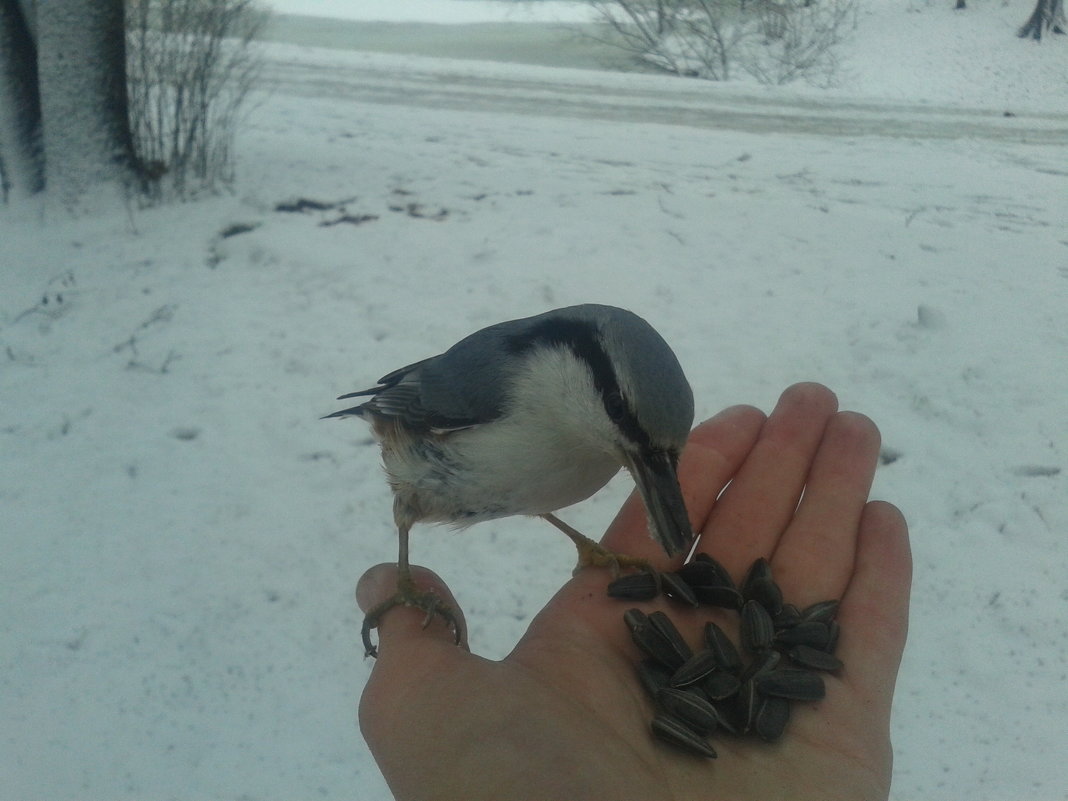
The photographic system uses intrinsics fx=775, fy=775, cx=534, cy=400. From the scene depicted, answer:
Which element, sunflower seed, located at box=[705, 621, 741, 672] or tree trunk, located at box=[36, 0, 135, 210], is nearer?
sunflower seed, located at box=[705, 621, 741, 672]

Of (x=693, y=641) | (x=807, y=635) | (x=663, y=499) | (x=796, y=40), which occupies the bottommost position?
(x=693, y=641)

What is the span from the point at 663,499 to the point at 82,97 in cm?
373

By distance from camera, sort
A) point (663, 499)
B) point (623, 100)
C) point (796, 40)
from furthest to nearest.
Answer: point (623, 100)
point (796, 40)
point (663, 499)

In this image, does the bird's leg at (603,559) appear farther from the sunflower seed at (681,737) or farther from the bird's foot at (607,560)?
the sunflower seed at (681,737)

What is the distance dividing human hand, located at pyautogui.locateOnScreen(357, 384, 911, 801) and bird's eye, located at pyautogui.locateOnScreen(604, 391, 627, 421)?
0.53 m

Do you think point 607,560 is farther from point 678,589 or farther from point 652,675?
point 652,675

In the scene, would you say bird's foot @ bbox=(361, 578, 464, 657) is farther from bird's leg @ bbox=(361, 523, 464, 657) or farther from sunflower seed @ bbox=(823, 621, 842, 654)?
sunflower seed @ bbox=(823, 621, 842, 654)

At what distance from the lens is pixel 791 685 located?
1.58 metres

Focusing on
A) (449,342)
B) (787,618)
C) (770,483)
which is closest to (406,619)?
(787,618)

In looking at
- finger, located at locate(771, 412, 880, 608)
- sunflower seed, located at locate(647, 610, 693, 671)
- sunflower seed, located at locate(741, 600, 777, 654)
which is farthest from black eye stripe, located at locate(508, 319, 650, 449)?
finger, located at locate(771, 412, 880, 608)

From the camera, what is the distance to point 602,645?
169cm

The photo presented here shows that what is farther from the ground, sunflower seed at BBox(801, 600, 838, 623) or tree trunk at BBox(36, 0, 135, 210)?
tree trunk at BBox(36, 0, 135, 210)

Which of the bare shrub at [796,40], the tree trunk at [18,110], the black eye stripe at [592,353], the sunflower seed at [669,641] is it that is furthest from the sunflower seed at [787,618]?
the tree trunk at [18,110]

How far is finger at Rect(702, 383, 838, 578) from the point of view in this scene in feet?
6.61
